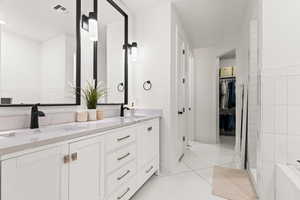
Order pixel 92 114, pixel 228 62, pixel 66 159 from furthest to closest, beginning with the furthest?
pixel 228 62 < pixel 92 114 < pixel 66 159

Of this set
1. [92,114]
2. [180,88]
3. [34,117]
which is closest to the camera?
[34,117]

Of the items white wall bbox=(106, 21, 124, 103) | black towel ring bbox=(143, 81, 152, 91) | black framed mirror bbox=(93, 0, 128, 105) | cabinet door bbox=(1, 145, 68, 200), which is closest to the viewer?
cabinet door bbox=(1, 145, 68, 200)

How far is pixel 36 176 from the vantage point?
0.80m

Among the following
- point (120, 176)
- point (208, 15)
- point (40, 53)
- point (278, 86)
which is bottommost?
point (120, 176)

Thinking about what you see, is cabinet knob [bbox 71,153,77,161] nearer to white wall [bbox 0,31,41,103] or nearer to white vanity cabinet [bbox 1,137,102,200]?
white vanity cabinet [bbox 1,137,102,200]

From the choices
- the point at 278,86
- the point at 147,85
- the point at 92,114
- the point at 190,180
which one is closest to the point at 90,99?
the point at 92,114

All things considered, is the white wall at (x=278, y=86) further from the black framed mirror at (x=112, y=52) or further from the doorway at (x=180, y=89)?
the black framed mirror at (x=112, y=52)

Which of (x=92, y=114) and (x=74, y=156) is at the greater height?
(x=92, y=114)

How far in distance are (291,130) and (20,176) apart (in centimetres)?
197

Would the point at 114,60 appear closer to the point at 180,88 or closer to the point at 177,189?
the point at 180,88

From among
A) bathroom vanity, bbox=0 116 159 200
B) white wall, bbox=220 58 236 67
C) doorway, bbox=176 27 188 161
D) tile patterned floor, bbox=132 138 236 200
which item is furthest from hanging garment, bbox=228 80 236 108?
bathroom vanity, bbox=0 116 159 200

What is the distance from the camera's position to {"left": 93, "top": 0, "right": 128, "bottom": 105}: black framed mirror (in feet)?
6.74

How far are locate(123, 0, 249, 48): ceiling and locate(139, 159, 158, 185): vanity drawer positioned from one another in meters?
2.31

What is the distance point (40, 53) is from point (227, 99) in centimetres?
466
